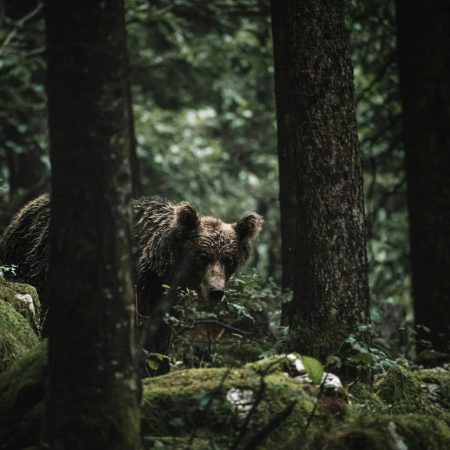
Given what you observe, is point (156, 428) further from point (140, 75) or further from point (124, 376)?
point (140, 75)

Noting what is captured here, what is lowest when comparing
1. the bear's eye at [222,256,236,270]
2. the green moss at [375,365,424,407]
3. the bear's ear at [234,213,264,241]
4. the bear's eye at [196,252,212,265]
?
the green moss at [375,365,424,407]

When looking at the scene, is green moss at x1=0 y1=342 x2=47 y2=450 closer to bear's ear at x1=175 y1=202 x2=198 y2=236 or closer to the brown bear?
the brown bear

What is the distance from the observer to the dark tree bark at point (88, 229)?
12.4 ft

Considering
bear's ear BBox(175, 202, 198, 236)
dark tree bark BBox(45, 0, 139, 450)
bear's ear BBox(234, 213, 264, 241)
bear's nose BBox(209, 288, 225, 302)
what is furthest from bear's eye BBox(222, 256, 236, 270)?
dark tree bark BBox(45, 0, 139, 450)

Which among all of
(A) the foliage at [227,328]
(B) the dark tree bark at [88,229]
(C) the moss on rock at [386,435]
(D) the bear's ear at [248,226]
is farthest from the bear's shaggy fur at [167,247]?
(B) the dark tree bark at [88,229]

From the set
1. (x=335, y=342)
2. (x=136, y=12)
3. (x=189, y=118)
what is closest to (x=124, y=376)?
(x=335, y=342)

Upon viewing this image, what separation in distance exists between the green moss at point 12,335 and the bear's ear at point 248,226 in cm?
340

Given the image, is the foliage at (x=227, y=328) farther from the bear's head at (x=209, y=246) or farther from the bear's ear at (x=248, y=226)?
the bear's ear at (x=248, y=226)

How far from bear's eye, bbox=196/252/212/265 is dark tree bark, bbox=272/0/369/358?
7.29 ft

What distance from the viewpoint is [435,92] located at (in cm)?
934

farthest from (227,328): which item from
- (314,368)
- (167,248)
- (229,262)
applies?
(314,368)

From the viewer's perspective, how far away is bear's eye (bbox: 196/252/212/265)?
27.3 ft

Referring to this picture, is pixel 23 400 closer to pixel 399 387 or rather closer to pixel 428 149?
pixel 399 387

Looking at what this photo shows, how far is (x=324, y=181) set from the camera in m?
6.08
